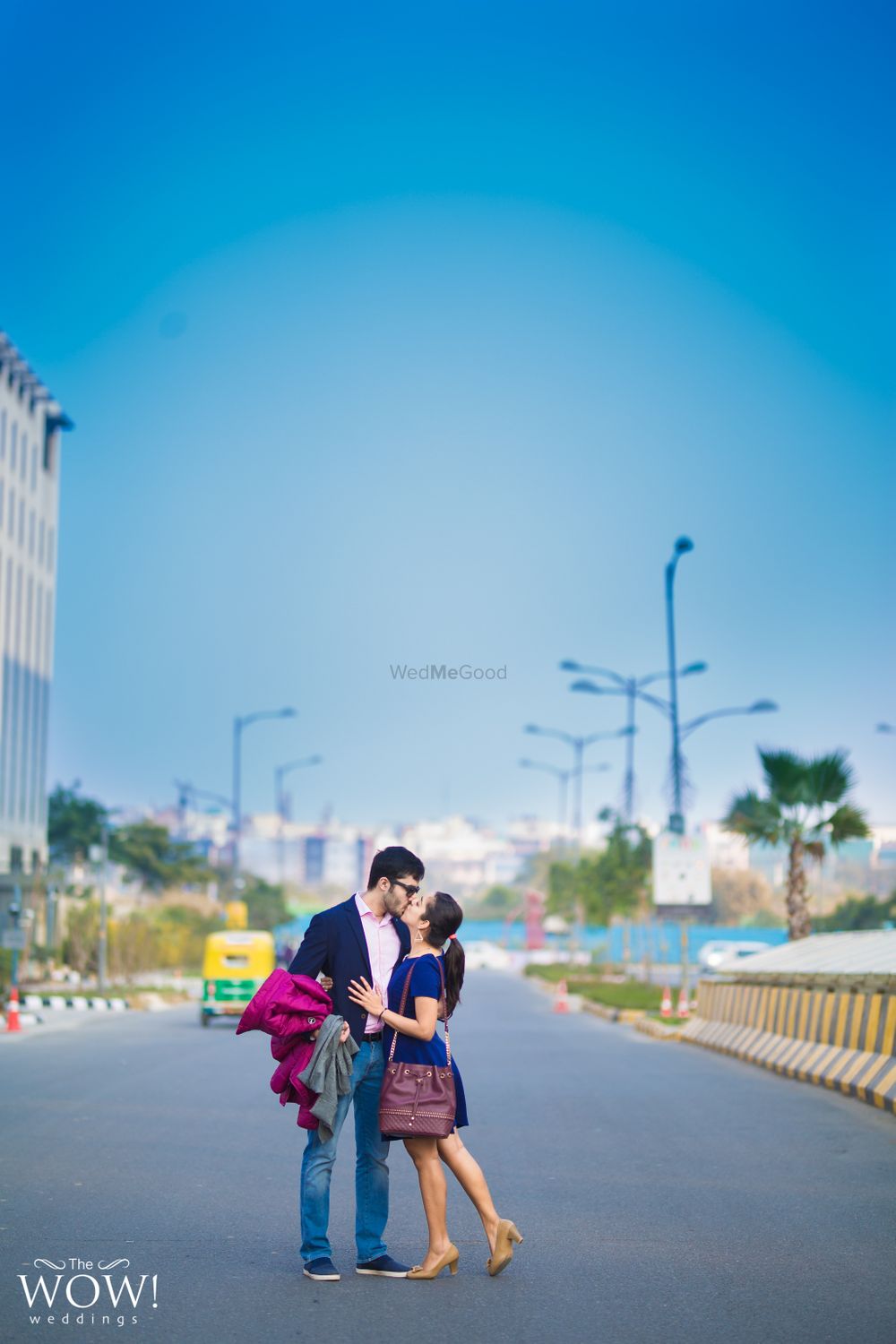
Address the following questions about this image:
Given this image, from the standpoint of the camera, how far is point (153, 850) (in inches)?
3455

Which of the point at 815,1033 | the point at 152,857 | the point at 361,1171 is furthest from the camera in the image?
the point at 152,857

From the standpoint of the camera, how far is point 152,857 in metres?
87.4

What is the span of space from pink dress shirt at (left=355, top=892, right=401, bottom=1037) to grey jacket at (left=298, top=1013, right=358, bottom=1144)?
12.1 inches

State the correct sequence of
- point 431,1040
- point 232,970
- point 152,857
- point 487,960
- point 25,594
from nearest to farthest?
1. point 431,1040
2. point 232,970
3. point 25,594
4. point 487,960
5. point 152,857

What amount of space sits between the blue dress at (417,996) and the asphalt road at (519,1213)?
99cm

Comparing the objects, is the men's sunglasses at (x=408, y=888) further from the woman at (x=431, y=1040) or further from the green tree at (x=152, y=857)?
the green tree at (x=152, y=857)

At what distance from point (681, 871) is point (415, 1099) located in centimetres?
2601

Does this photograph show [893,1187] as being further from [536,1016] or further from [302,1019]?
[536,1016]

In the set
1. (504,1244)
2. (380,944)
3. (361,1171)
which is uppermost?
(380,944)

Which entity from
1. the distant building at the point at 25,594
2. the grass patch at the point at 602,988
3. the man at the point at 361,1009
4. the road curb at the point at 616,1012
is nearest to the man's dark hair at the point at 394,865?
the man at the point at 361,1009

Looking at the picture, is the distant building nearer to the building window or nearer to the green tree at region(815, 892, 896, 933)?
the building window

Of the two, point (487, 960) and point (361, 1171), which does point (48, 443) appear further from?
point (361, 1171)

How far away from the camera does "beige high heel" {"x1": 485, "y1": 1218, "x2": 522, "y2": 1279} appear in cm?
716

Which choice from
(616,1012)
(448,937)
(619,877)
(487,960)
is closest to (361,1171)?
(448,937)
